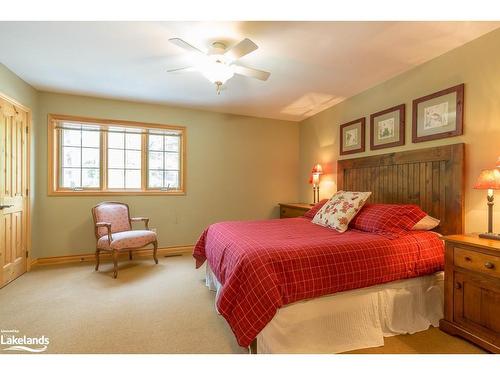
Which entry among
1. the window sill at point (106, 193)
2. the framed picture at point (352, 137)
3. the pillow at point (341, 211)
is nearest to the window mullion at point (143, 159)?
the window sill at point (106, 193)

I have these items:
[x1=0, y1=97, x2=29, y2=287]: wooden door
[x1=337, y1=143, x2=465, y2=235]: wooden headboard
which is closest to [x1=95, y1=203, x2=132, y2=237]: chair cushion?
[x1=0, y1=97, x2=29, y2=287]: wooden door

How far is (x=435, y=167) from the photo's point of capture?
246 centimetres

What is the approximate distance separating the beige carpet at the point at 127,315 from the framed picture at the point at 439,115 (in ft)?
5.92

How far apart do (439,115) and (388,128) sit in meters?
0.58

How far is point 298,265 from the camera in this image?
1.63m

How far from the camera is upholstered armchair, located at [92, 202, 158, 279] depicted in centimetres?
313

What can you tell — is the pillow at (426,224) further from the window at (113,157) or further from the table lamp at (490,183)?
the window at (113,157)

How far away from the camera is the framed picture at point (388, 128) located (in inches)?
111

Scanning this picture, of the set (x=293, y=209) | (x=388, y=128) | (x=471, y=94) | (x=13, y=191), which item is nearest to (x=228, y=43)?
(x=388, y=128)

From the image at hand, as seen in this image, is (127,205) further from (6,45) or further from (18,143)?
(6,45)

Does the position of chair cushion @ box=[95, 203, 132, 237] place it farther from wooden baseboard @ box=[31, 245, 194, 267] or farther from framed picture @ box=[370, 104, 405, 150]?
framed picture @ box=[370, 104, 405, 150]

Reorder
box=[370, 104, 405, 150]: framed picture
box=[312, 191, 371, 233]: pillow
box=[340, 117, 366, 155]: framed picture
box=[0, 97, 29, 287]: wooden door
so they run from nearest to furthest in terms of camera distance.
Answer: box=[312, 191, 371, 233]: pillow → box=[0, 97, 29, 287]: wooden door → box=[370, 104, 405, 150]: framed picture → box=[340, 117, 366, 155]: framed picture

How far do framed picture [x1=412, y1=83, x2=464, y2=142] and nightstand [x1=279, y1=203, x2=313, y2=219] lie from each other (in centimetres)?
169
